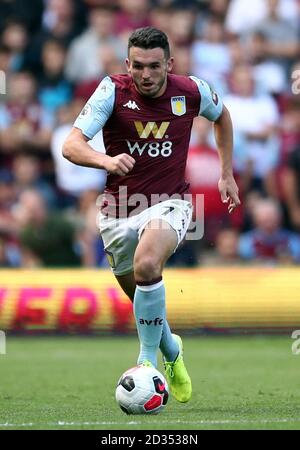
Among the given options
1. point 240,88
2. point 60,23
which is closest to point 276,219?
point 240,88

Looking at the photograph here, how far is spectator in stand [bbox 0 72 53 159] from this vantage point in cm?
1585

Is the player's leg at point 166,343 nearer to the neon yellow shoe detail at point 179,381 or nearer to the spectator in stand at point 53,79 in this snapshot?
the neon yellow shoe detail at point 179,381

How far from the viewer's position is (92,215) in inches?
589

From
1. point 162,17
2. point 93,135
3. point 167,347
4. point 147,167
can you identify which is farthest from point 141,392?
point 162,17

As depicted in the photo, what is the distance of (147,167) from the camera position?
25.5 feet

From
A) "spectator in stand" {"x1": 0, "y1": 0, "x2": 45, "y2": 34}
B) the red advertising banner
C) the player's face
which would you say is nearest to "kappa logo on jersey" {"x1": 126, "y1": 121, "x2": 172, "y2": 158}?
the player's face

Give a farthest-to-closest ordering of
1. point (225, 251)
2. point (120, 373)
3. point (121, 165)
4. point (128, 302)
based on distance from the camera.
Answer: point (225, 251), point (128, 302), point (120, 373), point (121, 165)

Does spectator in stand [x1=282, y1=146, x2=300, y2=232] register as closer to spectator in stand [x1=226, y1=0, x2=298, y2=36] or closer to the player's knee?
spectator in stand [x1=226, y1=0, x2=298, y2=36]

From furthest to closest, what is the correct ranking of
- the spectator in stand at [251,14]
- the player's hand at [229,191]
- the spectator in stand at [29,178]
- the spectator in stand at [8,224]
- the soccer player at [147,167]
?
the spectator in stand at [251,14]
the spectator in stand at [29,178]
the spectator in stand at [8,224]
the player's hand at [229,191]
the soccer player at [147,167]

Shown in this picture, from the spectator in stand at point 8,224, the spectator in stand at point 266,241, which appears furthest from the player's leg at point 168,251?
the spectator in stand at point 8,224

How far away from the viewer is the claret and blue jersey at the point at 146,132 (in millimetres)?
7734

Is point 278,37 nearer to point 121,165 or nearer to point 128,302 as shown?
point 128,302

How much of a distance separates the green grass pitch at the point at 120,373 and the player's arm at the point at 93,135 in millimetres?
1593

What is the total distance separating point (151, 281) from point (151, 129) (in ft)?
3.72
